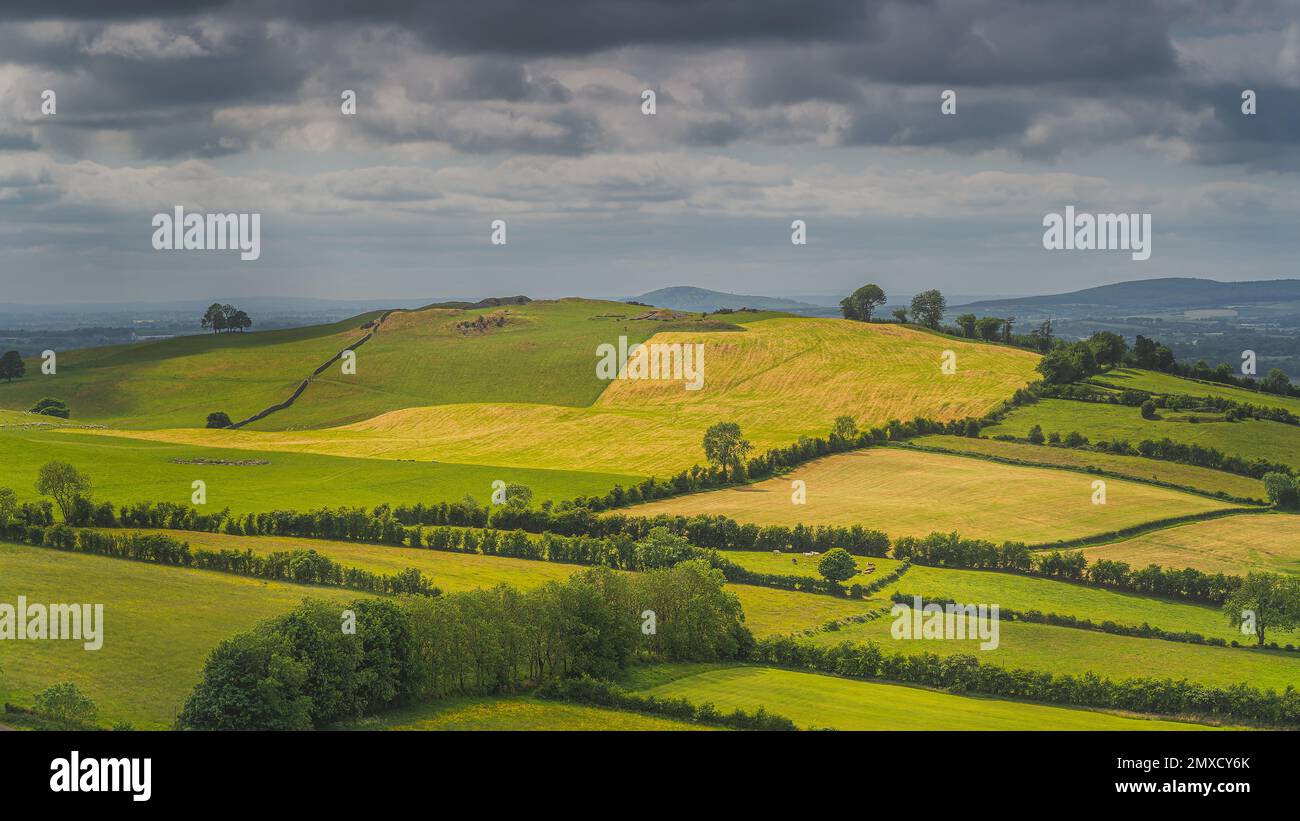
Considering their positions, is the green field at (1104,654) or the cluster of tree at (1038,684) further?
the green field at (1104,654)

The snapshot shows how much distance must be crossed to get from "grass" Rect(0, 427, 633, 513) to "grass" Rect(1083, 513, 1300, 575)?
51.0 m

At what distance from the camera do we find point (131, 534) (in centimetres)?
9569

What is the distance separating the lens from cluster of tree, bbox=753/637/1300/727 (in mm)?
64688

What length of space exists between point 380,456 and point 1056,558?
3247 inches

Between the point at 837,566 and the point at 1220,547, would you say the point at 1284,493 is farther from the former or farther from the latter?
the point at 837,566

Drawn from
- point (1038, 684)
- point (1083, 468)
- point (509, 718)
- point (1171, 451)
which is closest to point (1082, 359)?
point (1171, 451)

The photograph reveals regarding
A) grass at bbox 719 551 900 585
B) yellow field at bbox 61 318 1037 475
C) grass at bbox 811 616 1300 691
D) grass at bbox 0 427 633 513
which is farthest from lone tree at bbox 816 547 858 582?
yellow field at bbox 61 318 1037 475

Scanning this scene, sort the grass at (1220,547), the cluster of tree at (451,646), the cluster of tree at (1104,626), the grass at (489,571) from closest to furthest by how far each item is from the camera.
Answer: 1. the cluster of tree at (451,646)
2. the cluster of tree at (1104,626)
3. the grass at (489,571)
4. the grass at (1220,547)

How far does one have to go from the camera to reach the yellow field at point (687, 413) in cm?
14525

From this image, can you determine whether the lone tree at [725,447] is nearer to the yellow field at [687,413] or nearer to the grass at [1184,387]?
the yellow field at [687,413]

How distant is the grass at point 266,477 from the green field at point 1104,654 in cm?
4942

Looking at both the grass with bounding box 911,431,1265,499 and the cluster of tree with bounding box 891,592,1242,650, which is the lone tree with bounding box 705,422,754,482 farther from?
the cluster of tree with bounding box 891,592,1242,650

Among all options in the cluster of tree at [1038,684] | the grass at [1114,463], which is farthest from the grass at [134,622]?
the grass at [1114,463]
